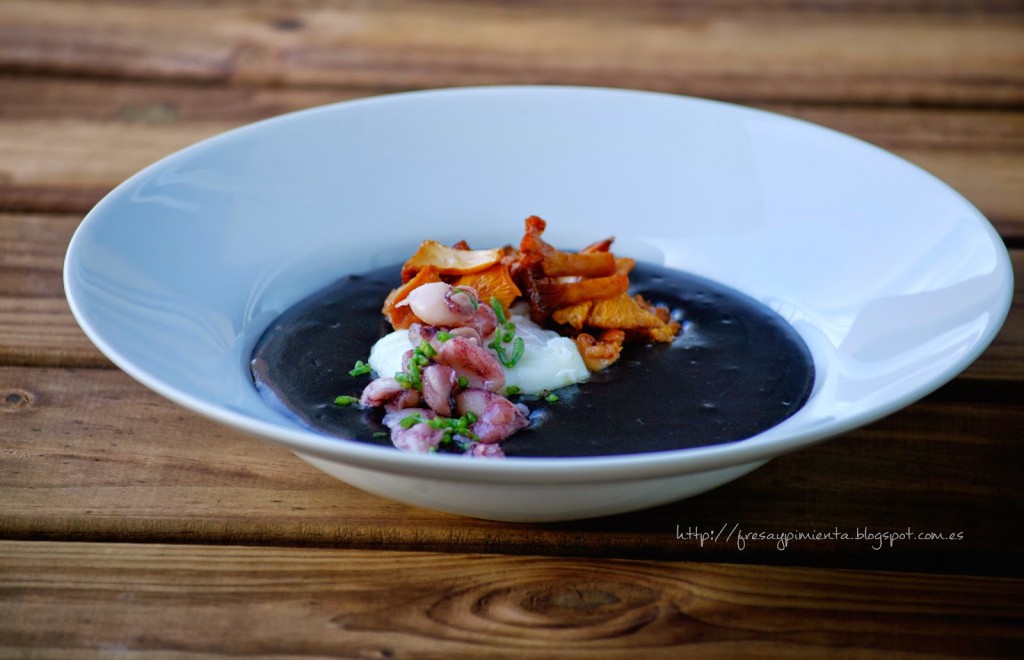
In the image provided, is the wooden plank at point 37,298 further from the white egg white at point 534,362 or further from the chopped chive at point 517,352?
the chopped chive at point 517,352

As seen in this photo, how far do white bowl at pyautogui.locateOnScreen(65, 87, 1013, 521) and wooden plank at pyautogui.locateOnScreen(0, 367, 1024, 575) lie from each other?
9cm

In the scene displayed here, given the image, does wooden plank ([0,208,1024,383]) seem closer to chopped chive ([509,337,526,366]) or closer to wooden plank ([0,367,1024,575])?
wooden plank ([0,367,1024,575])

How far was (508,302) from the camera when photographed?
7.17 ft

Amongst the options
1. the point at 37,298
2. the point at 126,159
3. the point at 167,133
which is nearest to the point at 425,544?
the point at 37,298

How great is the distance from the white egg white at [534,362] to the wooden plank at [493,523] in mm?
252

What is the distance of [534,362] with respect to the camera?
206 centimetres

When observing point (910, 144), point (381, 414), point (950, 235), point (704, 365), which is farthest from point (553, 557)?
point (910, 144)

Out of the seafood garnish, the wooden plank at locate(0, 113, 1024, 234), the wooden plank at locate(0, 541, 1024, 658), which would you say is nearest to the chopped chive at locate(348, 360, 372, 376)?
the seafood garnish

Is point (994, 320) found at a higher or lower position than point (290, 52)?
higher

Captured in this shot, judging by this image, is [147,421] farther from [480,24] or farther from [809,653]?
[480,24]

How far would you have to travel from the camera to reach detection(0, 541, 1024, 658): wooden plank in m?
1.55

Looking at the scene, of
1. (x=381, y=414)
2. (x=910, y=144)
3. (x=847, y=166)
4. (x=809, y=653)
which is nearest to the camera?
(x=809, y=653)

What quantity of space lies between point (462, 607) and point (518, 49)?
8.77 feet

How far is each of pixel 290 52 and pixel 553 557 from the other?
2640 millimetres
